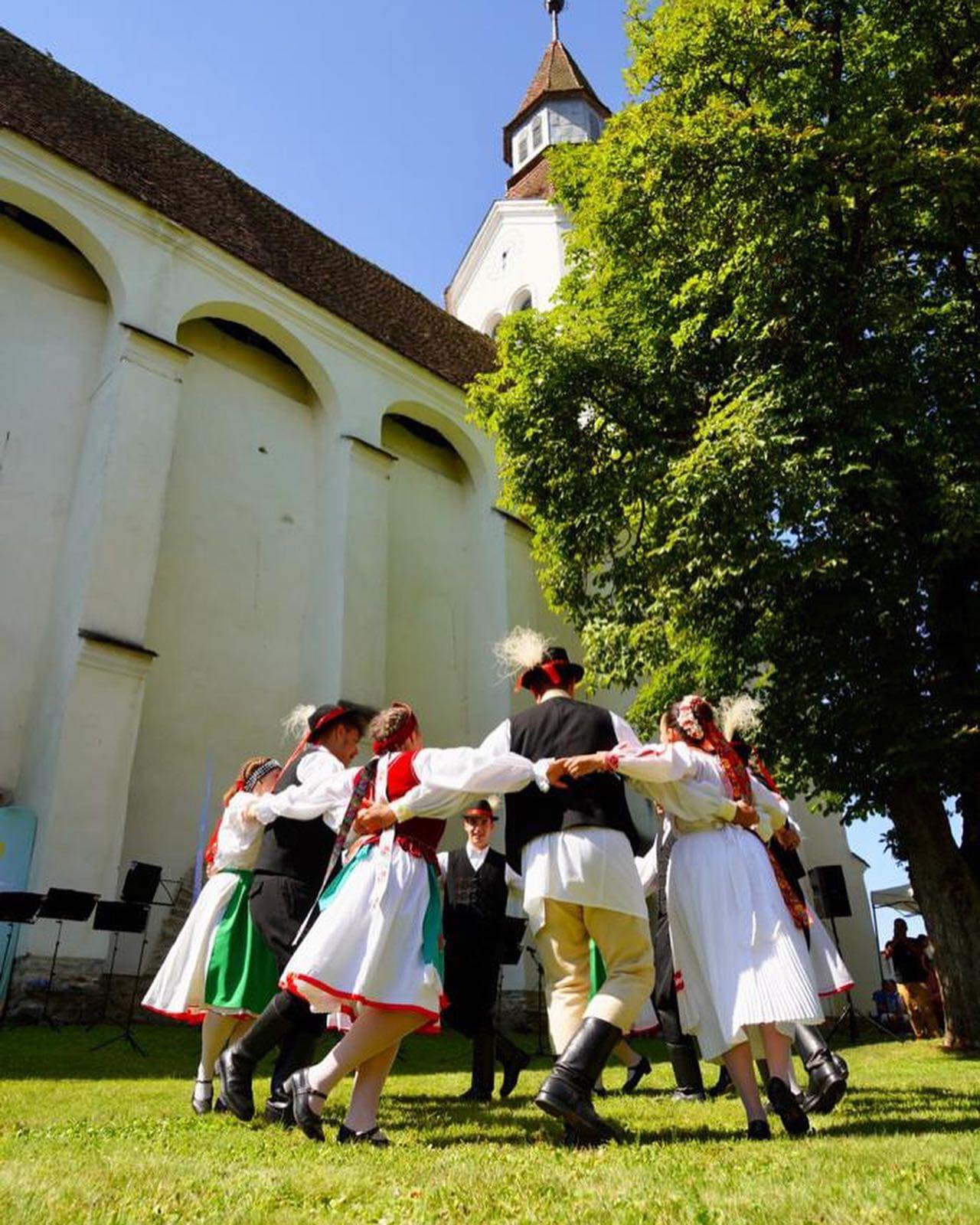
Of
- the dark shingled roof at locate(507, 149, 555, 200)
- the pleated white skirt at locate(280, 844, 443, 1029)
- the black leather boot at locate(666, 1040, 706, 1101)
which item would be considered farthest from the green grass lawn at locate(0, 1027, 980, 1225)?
the dark shingled roof at locate(507, 149, 555, 200)

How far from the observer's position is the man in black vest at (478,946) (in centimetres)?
607

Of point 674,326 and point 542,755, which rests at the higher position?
point 674,326

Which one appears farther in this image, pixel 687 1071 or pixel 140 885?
pixel 140 885

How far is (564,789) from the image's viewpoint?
4.21 m

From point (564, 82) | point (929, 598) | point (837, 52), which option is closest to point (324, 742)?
point (929, 598)

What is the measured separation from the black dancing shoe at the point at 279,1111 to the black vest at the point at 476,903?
2.24 metres

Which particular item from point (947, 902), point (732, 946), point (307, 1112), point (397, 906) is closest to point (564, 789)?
point (397, 906)

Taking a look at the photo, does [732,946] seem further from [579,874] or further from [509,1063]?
[509,1063]

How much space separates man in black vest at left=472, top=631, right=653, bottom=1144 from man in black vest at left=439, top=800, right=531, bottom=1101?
1.88m

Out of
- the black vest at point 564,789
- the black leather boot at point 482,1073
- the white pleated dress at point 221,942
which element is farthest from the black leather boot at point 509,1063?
the black vest at point 564,789

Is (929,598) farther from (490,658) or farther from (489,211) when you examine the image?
(489,211)

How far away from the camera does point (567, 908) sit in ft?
13.5

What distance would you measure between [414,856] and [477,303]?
26696 mm

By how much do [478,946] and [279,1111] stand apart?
2.39 m
